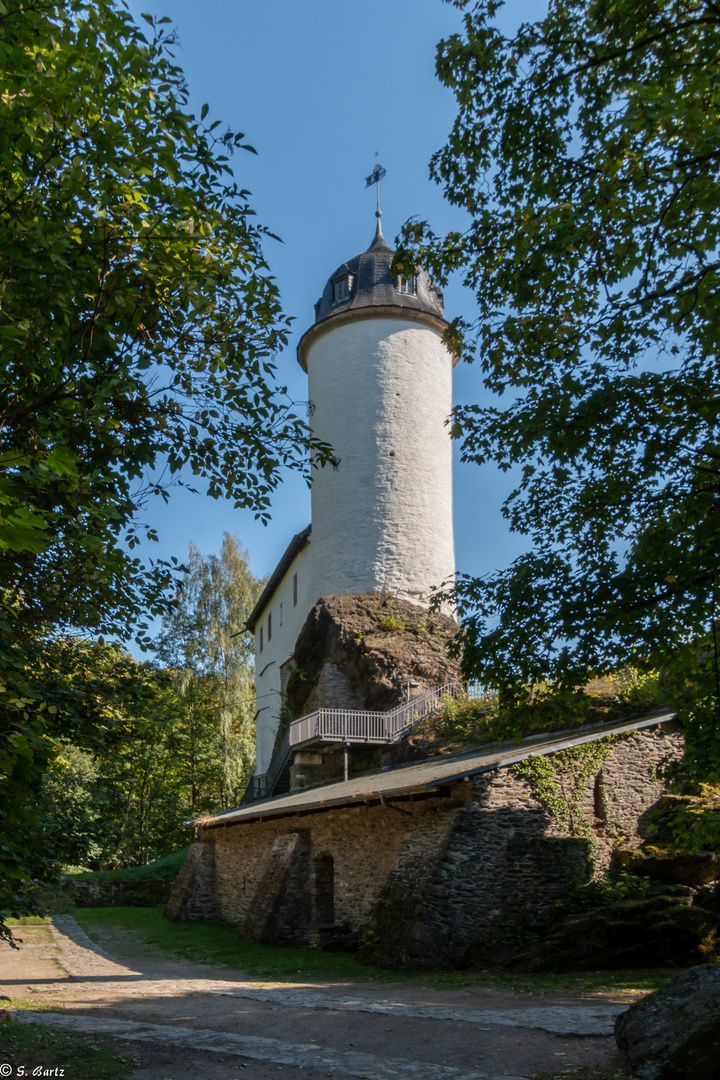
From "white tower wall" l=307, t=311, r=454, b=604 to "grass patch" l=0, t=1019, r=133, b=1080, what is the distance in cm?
1913

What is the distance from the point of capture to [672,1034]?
5.80 m

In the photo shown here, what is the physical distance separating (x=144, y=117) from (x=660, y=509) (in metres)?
5.76

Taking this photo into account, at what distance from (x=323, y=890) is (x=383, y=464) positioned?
13974mm

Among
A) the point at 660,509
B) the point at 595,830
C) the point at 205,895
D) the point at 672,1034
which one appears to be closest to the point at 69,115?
the point at 660,509

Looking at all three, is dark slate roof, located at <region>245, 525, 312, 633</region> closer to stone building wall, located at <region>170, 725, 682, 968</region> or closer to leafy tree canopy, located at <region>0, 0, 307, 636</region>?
stone building wall, located at <region>170, 725, 682, 968</region>

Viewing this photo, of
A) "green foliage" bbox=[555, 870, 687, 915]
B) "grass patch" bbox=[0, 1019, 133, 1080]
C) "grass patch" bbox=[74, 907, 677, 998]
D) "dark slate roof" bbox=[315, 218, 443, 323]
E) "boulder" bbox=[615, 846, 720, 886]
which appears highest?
"dark slate roof" bbox=[315, 218, 443, 323]

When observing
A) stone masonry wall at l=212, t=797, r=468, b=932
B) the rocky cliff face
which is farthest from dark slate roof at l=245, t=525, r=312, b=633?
stone masonry wall at l=212, t=797, r=468, b=932

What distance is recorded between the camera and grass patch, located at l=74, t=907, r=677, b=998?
980 centimetres

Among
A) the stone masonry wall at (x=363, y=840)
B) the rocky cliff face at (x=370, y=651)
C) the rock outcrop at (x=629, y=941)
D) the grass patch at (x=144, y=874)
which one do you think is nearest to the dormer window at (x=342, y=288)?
the rocky cliff face at (x=370, y=651)

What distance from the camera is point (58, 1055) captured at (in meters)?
5.79

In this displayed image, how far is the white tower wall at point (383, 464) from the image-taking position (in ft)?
84.1

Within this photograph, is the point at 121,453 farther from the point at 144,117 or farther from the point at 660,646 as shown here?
the point at 660,646

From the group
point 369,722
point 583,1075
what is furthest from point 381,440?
point 583,1075

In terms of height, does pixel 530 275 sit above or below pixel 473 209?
below
